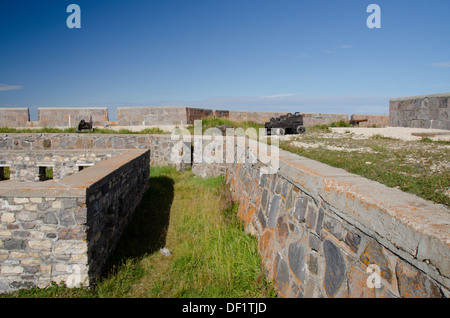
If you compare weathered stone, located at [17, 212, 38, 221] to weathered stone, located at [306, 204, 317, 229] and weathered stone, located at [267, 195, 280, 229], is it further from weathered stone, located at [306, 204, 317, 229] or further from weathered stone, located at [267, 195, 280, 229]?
weathered stone, located at [306, 204, 317, 229]

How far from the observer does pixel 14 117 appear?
1456 centimetres

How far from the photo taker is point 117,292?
3.92m

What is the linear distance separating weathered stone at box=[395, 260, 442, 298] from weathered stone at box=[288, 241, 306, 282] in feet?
4.09

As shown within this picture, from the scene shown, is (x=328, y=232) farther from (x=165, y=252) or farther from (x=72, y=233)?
(x=165, y=252)

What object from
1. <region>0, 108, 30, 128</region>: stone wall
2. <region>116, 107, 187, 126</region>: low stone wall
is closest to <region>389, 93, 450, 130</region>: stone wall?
<region>116, 107, 187, 126</region>: low stone wall

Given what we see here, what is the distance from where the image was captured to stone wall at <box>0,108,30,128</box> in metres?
14.5

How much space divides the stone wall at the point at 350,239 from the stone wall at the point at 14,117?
49.5 feet

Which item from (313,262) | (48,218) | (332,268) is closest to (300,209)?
(313,262)

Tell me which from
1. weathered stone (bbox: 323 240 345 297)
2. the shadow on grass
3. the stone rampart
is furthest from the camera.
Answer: the shadow on grass

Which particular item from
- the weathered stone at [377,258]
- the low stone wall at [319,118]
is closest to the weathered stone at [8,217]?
the weathered stone at [377,258]

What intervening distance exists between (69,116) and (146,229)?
10907mm

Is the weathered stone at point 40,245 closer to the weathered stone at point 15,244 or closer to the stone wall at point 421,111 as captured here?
the weathered stone at point 15,244

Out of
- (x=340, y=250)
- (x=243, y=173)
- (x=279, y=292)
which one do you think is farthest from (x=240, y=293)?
(x=243, y=173)

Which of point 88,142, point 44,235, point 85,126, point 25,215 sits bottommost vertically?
point 44,235
